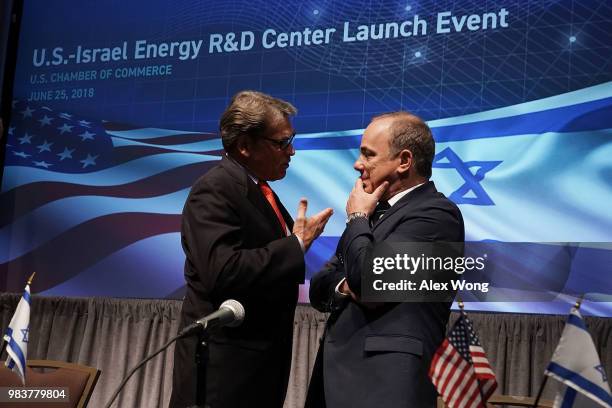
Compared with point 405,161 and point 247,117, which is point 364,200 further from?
point 247,117

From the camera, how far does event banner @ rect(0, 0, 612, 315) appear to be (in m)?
3.86

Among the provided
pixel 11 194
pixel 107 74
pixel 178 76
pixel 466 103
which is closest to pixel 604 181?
pixel 466 103

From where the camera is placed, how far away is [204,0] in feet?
16.0

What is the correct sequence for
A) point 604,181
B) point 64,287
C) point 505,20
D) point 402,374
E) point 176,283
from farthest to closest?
point 64,287 < point 176,283 < point 505,20 < point 604,181 < point 402,374

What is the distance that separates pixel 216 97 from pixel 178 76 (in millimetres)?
306

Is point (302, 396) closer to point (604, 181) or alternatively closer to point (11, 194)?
point (604, 181)

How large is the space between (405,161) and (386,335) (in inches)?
19.1

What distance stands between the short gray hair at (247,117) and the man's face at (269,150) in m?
A: 0.02

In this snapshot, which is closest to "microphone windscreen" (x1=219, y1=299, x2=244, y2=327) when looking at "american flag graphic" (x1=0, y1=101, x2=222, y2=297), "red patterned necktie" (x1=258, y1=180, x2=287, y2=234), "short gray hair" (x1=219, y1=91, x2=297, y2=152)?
"red patterned necktie" (x1=258, y1=180, x2=287, y2=234)

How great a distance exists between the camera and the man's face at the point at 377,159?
219cm

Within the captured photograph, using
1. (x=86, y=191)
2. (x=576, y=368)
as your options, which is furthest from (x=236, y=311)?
(x=86, y=191)

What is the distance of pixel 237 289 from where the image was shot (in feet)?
6.97

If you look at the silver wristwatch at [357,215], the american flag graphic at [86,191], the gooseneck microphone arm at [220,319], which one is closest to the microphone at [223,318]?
the gooseneck microphone arm at [220,319]

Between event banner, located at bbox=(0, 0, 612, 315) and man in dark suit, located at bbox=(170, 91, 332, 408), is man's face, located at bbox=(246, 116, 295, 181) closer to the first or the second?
man in dark suit, located at bbox=(170, 91, 332, 408)
